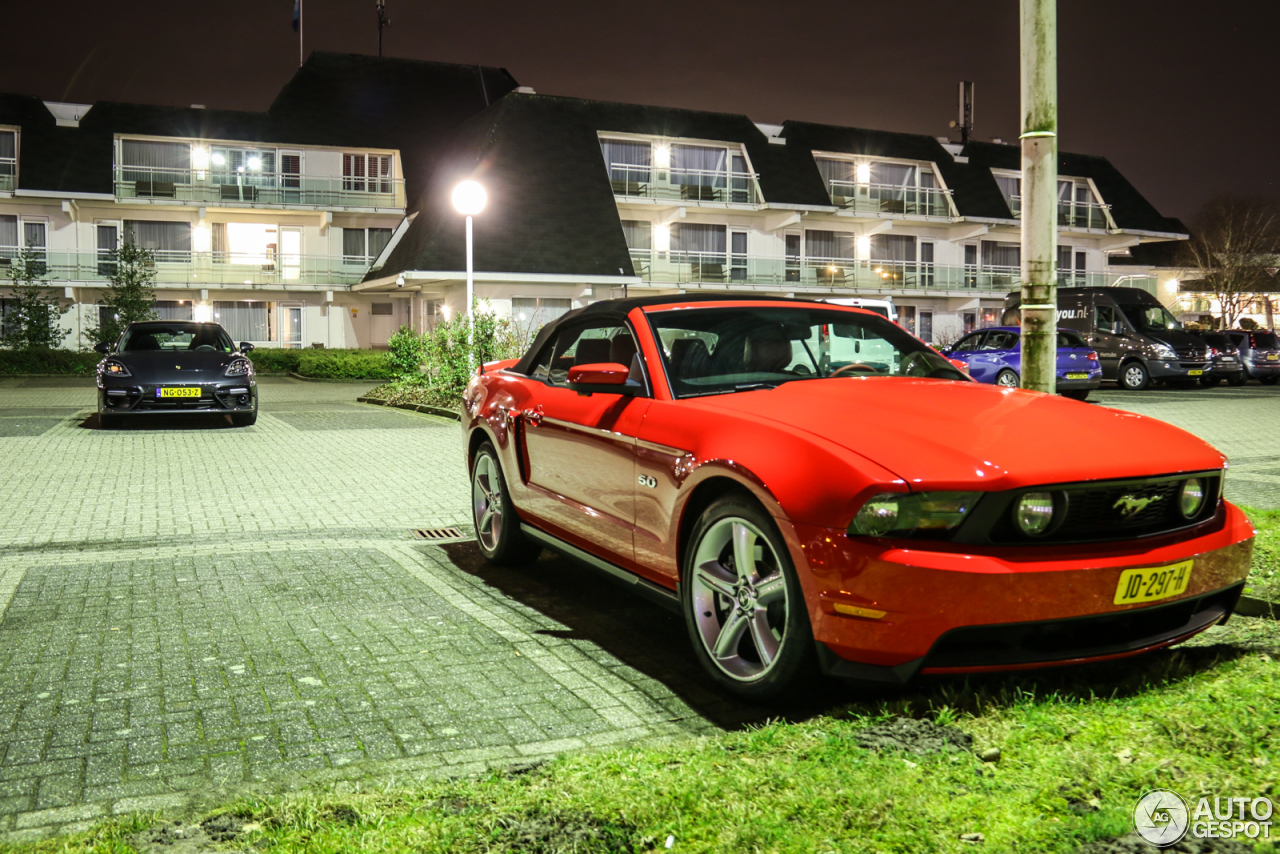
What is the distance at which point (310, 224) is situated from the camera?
4494cm

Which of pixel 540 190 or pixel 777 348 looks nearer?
pixel 777 348

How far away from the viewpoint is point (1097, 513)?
374 centimetres

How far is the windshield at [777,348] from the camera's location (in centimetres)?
503

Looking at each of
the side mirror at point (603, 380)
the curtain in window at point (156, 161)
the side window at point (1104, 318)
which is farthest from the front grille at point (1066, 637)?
the curtain in window at point (156, 161)

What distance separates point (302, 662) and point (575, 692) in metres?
1.29

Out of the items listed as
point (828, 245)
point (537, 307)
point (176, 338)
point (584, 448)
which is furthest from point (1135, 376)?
point (584, 448)

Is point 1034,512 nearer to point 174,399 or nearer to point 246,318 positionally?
point 174,399

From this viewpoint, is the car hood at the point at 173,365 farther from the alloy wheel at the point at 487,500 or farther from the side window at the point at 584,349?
the side window at the point at 584,349

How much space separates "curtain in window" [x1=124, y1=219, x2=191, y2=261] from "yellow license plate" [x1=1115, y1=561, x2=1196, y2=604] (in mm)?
44383

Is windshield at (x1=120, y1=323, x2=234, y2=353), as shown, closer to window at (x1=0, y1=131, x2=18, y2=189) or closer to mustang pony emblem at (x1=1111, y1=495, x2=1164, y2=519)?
mustang pony emblem at (x1=1111, y1=495, x2=1164, y2=519)

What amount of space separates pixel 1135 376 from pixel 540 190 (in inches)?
755

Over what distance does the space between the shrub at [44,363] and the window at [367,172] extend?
14.4m

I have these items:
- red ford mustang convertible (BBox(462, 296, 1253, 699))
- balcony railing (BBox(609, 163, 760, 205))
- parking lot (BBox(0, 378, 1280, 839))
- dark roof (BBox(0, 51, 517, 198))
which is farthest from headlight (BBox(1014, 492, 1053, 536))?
dark roof (BBox(0, 51, 517, 198))

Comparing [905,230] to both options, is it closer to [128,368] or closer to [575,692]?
[128,368]
